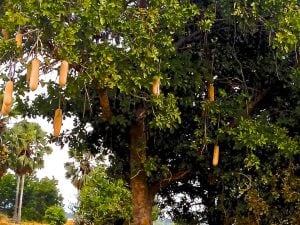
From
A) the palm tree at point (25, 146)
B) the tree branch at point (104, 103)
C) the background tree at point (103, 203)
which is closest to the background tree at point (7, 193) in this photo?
the palm tree at point (25, 146)

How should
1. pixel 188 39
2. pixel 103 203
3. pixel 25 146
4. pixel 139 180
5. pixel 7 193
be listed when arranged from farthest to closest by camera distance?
1. pixel 7 193
2. pixel 25 146
3. pixel 103 203
4. pixel 139 180
5. pixel 188 39

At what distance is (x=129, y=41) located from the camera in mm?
7719

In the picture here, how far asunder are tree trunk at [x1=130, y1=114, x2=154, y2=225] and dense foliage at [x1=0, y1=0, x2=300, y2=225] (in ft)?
0.07

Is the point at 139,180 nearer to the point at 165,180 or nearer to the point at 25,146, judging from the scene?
the point at 165,180

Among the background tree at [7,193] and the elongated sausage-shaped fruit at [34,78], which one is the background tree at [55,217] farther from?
the elongated sausage-shaped fruit at [34,78]

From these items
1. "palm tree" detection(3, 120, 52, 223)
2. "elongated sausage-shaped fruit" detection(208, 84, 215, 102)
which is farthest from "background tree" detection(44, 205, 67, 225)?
"elongated sausage-shaped fruit" detection(208, 84, 215, 102)

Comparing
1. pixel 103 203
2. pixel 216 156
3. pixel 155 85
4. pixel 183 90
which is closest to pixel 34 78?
pixel 155 85

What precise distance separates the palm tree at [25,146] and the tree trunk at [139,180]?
1069 inches

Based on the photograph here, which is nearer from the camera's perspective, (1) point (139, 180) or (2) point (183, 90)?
(2) point (183, 90)

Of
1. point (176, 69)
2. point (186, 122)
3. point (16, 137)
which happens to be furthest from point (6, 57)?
point (16, 137)

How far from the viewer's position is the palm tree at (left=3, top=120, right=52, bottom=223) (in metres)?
38.9

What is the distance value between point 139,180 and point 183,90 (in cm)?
209

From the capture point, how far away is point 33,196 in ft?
214

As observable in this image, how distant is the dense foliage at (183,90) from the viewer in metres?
7.60
